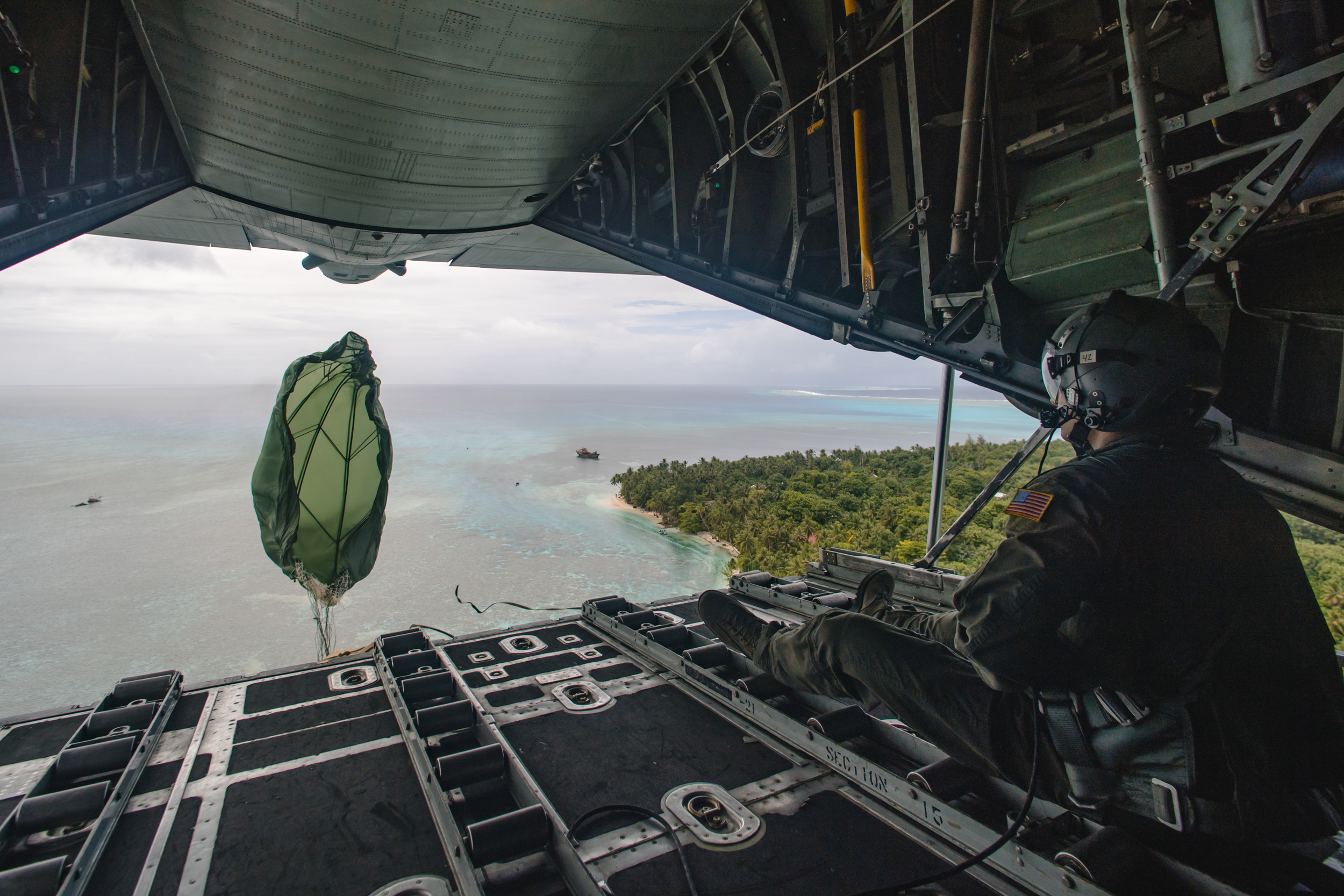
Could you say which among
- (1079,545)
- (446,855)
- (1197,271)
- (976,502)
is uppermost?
(1197,271)

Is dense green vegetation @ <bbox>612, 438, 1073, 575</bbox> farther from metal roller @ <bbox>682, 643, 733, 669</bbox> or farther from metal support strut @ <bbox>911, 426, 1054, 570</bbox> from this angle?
metal roller @ <bbox>682, 643, 733, 669</bbox>

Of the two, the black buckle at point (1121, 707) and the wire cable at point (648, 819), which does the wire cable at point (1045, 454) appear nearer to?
the black buckle at point (1121, 707)

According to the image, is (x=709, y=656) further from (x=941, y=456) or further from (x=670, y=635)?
(x=941, y=456)

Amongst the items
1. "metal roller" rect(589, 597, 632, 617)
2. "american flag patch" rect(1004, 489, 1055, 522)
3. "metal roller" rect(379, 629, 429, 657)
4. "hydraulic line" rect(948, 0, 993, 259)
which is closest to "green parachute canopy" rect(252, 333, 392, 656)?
"metal roller" rect(379, 629, 429, 657)

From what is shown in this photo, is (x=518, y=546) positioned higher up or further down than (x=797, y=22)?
further down

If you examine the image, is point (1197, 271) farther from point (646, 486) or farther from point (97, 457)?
point (97, 457)

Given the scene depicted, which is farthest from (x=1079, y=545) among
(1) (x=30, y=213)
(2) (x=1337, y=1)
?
(1) (x=30, y=213)
